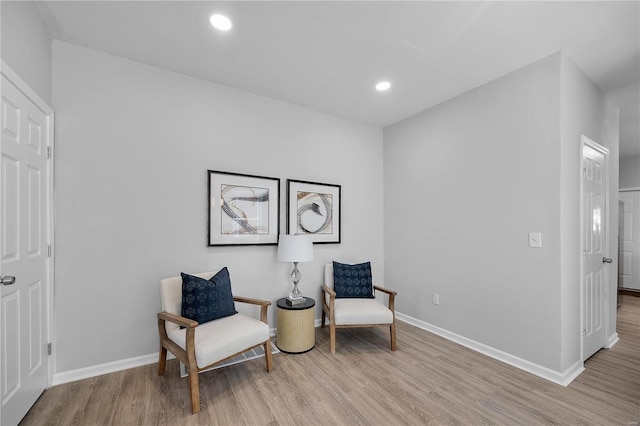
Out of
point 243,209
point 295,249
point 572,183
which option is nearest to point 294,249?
point 295,249

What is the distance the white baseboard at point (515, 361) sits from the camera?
2.33 m

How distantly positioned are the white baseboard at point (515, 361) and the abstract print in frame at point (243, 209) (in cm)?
216

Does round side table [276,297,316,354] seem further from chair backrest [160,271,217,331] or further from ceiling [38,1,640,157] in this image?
ceiling [38,1,640,157]

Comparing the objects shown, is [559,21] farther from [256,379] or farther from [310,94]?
[256,379]

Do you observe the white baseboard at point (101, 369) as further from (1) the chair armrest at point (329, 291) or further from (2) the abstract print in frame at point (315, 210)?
(2) the abstract print in frame at point (315, 210)

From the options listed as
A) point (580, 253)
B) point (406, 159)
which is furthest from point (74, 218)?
point (580, 253)

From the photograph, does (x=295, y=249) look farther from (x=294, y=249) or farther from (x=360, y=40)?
(x=360, y=40)

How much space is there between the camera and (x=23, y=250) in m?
1.83

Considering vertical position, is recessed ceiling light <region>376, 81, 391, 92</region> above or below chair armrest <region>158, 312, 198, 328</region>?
above

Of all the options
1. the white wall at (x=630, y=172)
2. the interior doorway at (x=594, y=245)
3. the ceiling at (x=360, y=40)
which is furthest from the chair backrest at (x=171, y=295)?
the white wall at (x=630, y=172)

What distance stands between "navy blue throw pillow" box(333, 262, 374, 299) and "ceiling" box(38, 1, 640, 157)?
6.52ft

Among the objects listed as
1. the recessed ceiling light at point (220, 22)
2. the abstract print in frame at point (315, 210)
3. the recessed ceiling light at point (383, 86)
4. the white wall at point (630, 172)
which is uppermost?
the recessed ceiling light at point (220, 22)

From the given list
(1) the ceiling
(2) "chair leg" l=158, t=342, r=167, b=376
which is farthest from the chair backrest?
(1) the ceiling

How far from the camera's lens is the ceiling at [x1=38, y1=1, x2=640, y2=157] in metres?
1.93
